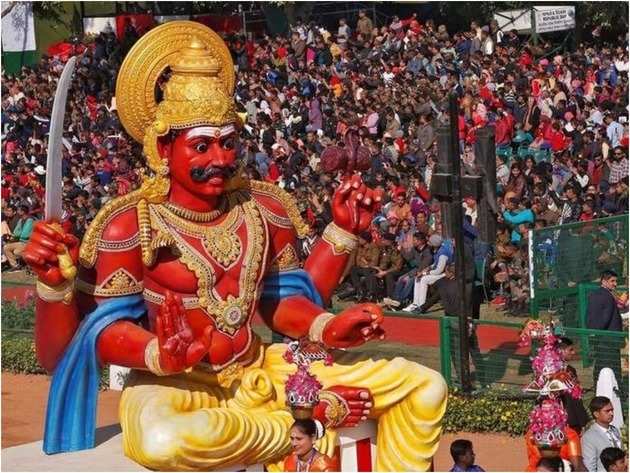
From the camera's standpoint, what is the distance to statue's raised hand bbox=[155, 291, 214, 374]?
1159 centimetres

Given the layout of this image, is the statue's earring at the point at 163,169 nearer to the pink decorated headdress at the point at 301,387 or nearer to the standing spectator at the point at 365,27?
the pink decorated headdress at the point at 301,387

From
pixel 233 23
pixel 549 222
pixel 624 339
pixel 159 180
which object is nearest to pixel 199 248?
pixel 159 180

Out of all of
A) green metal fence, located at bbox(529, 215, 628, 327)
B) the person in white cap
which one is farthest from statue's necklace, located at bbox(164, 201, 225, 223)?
the person in white cap

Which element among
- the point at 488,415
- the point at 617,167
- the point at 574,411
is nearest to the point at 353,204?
the point at 574,411

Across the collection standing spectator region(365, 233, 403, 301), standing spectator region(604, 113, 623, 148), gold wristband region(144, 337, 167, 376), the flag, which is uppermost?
the flag

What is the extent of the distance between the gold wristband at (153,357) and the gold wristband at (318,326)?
112cm

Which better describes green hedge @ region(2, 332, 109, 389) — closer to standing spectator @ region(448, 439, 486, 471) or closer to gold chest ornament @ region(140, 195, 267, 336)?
gold chest ornament @ region(140, 195, 267, 336)

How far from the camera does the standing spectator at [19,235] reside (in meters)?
26.9

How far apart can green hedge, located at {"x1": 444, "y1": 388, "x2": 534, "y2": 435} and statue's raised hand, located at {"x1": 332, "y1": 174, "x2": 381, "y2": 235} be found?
14.5 ft

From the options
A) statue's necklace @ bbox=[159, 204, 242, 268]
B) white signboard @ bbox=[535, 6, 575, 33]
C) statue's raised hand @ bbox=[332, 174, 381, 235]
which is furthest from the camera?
white signboard @ bbox=[535, 6, 575, 33]

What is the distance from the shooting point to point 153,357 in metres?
11.9

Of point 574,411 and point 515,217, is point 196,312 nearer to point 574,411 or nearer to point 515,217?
point 574,411

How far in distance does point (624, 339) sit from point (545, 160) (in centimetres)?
839

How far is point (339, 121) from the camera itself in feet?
93.5
